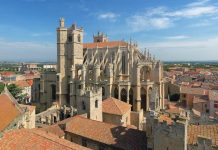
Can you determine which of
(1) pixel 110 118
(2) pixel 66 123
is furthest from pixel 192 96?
(2) pixel 66 123

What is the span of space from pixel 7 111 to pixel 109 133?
10429 millimetres

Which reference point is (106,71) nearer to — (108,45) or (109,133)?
(108,45)

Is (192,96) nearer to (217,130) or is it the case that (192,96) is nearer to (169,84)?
(169,84)

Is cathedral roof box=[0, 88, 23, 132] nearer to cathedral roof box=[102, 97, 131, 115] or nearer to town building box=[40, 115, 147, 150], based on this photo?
town building box=[40, 115, 147, 150]

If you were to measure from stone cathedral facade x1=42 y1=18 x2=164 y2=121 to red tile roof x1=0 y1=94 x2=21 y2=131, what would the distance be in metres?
21.5

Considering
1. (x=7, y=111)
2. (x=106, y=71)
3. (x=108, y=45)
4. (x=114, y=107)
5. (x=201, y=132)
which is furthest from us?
(x=108, y=45)

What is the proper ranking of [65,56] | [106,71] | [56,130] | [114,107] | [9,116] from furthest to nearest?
[65,56] → [106,71] → [114,107] → [56,130] → [9,116]

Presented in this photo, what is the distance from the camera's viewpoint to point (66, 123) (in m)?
27.5

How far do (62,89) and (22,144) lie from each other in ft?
145

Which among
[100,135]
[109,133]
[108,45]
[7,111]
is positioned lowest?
[100,135]

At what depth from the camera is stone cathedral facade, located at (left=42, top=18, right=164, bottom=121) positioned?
49.7 meters

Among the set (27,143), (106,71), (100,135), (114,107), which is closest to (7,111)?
(27,143)

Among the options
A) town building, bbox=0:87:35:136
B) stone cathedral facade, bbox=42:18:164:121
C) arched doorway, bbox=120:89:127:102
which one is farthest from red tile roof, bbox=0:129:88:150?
arched doorway, bbox=120:89:127:102

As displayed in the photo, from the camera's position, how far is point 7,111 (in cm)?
2159
